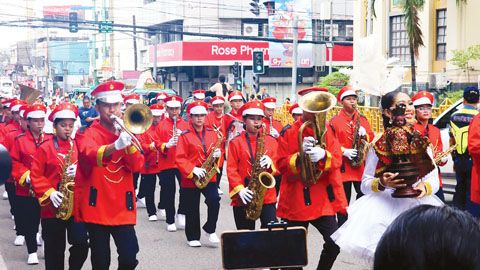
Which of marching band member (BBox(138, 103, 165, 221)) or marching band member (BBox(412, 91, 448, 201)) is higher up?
marching band member (BBox(412, 91, 448, 201))

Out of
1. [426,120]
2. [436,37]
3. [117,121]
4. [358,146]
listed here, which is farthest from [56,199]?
[436,37]

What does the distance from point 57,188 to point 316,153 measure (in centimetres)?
255

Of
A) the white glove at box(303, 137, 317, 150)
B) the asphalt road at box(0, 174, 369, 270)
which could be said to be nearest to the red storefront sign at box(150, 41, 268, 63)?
the asphalt road at box(0, 174, 369, 270)

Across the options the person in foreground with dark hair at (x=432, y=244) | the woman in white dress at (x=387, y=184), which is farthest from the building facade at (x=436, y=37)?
the person in foreground with dark hair at (x=432, y=244)

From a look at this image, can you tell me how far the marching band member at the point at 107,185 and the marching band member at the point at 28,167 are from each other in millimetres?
2380

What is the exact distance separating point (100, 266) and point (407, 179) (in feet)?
8.79

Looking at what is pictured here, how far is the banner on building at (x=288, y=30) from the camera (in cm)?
5191

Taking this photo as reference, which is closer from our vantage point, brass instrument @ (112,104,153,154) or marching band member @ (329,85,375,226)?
A: brass instrument @ (112,104,153,154)

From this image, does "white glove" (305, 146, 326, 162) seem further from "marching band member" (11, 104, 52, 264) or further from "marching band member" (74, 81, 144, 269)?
"marching band member" (11, 104, 52, 264)

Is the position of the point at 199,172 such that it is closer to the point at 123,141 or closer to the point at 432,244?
the point at 123,141

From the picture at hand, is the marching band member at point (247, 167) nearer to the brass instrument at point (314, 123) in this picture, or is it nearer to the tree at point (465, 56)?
the brass instrument at point (314, 123)

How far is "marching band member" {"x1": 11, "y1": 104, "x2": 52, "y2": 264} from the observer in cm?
965

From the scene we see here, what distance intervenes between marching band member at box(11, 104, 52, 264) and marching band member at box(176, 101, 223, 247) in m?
1.75

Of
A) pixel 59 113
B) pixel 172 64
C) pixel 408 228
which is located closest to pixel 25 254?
pixel 59 113
